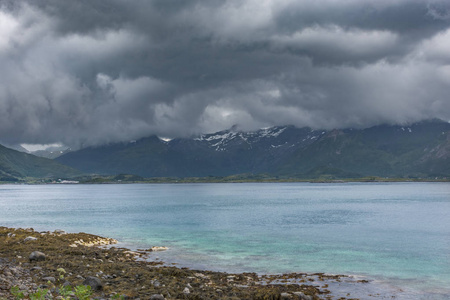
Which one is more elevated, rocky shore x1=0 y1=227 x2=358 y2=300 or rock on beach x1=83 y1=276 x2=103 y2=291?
rock on beach x1=83 y1=276 x2=103 y2=291

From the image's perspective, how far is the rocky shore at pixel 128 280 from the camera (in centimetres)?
2664

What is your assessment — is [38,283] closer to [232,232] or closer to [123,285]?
[123,285]

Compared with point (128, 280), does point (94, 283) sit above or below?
above

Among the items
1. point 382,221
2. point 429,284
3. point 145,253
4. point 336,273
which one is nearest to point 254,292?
point 336,273

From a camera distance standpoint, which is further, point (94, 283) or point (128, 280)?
point (128, 280)

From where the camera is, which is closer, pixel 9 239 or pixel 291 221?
pixel 9 239

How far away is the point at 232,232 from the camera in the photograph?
75.4 metres

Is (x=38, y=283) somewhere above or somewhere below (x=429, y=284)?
above

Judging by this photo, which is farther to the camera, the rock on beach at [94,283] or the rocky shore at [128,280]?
the rock on beach at [94,283]

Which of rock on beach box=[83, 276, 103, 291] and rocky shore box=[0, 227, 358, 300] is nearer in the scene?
rocky shore box=[0, 227, 358, 300]

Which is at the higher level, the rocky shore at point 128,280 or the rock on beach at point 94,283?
the rock on beach at point 94,283

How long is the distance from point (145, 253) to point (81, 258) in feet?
35.5

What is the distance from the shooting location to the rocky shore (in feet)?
87.4

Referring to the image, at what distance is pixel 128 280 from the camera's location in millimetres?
31328
